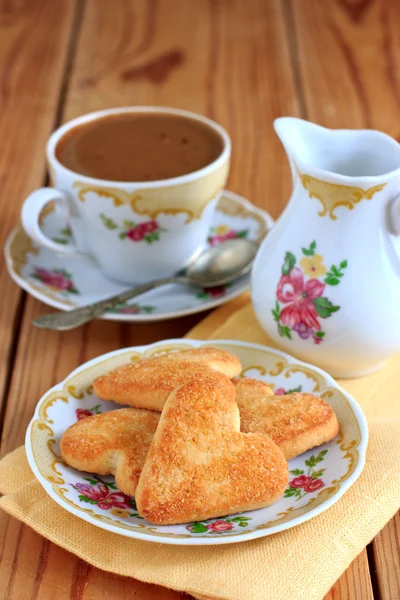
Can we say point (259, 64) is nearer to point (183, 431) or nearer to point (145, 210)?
point (145, 210)

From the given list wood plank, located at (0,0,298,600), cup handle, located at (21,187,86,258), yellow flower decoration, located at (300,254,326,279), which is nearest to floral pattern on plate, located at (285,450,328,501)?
yellow flower decoration, located at (300,254,326,279)

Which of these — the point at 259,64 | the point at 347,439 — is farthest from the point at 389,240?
the point at 259,64

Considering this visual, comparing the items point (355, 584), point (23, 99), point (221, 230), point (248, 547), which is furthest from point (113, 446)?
point (23, 99)

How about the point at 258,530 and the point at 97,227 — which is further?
the point at 97,227

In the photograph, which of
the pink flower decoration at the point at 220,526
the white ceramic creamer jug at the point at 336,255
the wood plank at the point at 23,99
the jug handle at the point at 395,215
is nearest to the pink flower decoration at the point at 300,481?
the pink flower decoration at the point at 220,526

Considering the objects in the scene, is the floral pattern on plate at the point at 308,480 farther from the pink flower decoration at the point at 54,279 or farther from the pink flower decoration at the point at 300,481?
the pink flower decoration at the point at 54,279

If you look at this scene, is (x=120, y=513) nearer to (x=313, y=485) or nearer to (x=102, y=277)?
(x=313, y=485)
